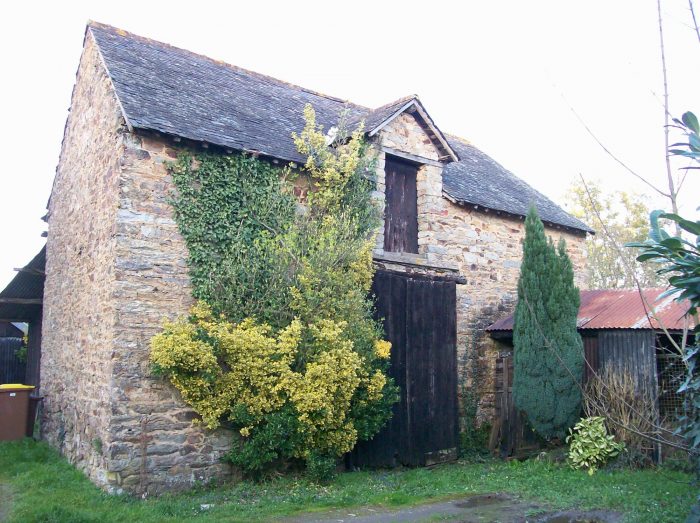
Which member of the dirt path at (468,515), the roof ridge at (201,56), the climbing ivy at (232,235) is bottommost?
the dirt path at (468,515)

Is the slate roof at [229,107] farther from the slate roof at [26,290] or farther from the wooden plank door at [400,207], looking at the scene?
the slate roof at [26,290]

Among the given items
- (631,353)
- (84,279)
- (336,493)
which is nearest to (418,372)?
(336,493)

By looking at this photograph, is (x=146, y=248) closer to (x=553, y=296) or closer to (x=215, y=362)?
(x=215, y=362)

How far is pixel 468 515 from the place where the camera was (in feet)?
23.9

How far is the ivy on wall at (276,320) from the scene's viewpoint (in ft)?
27.5

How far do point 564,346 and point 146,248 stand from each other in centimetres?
676

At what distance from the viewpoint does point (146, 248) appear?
28.0 ft

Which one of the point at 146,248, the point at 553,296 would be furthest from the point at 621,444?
the point at 146,248

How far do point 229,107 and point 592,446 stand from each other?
8.20 m

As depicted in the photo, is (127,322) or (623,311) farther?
(623,311)

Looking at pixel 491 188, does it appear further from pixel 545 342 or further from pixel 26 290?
pixel 26 290

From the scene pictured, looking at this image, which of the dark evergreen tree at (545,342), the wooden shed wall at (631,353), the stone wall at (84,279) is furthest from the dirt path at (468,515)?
the stone wall at (84,279)

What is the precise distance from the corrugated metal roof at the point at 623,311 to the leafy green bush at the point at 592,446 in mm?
1610

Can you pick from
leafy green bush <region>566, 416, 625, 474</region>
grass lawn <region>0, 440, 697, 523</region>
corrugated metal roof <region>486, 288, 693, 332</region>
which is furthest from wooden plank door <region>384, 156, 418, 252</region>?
leafy green bush <region>566, 416, 625, 474</region>
